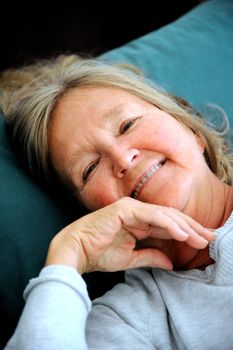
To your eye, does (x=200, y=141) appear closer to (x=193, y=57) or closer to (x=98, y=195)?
(x=98, y=195)

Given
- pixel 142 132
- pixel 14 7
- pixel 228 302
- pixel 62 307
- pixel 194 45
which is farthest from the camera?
pixel 14 7

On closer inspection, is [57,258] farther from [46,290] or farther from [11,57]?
[11,57]

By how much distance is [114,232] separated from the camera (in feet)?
3.38

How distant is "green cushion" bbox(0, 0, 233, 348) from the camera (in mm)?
1146

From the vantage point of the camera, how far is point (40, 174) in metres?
1.32

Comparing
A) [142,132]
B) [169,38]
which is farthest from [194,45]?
[142,132]

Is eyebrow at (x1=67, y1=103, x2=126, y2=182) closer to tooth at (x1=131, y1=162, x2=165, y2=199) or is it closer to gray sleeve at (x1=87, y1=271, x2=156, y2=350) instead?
tooth at (x1=131, y1=162, x2=165, y2=199)

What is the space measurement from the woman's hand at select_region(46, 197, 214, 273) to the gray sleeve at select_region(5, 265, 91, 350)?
0.06m

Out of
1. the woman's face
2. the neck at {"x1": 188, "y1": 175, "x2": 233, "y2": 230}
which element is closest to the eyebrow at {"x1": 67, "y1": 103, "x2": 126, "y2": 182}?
the woman's face

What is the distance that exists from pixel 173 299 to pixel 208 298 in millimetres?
79

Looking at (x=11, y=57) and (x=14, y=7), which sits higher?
(x=14, y=7)

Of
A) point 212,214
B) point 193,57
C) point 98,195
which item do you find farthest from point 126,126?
point 193,57

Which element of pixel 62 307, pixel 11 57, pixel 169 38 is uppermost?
pixel 169 38

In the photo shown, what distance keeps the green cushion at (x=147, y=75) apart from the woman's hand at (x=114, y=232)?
0.16 metres
